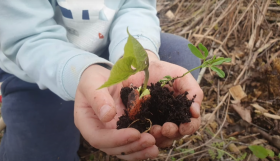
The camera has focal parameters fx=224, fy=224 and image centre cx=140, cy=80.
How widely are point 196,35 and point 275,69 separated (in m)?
0.80

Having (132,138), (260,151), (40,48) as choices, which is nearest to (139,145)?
(132,138)

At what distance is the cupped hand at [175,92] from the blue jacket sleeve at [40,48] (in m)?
0.24

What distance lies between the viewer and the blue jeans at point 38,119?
1.51 meters

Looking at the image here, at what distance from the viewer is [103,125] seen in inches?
37.5

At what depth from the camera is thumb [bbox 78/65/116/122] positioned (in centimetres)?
78

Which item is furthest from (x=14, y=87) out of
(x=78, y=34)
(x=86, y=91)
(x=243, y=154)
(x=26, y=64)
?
(x=243, y=154)

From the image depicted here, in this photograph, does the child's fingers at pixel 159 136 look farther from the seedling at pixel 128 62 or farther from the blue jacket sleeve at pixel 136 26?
the blue jacket sleeve at pixel 136 26

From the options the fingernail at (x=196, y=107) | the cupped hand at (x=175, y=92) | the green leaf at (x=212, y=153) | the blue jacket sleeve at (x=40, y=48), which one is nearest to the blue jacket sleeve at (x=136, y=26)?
the cupped hand at (x=175, y=92)

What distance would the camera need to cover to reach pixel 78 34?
5.08 ft

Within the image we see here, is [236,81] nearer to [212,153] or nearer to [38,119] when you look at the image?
[212,153]

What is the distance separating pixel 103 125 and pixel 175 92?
40 cm

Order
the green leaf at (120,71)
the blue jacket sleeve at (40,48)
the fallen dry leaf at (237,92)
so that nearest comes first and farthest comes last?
the green leaf at (120,71) < the blue jacket sleeve at (40,48) < the fallen dry leaf at (237,92)

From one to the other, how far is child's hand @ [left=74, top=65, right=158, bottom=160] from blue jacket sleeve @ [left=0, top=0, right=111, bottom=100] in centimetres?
13

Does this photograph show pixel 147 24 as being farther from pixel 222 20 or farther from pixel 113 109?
pixel 222 20
